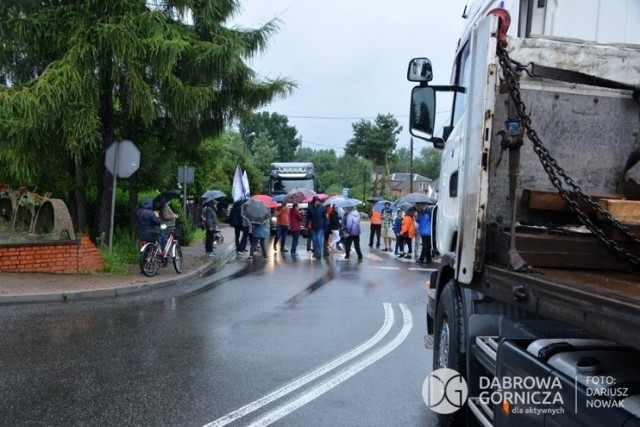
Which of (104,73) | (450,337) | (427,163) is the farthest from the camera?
(427,163)

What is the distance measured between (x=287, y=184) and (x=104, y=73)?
17.4m

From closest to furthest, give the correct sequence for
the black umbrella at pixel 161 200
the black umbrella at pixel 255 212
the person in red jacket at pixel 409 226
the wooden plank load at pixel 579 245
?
the wooden plank load at pixel 579 245
the black umbrella at pixel 161 200
the black umbrella at pixel 255 212
the person in red jacket at pixel 409 226

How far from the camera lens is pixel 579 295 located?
240cm

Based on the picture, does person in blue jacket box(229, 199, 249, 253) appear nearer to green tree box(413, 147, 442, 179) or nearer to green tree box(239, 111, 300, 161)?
green tree box(239, 111, 300, 161)

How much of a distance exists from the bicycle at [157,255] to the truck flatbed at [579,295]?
33.2 feet

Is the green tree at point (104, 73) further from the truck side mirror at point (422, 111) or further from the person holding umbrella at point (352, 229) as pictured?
the truck side mirror at point (422, 111)

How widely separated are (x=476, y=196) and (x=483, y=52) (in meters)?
0.87

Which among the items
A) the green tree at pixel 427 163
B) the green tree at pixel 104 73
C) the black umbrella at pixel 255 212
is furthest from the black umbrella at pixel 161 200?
the green tree at pixel 427 163

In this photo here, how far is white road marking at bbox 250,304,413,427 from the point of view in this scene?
16.0 feet

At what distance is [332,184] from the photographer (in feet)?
286

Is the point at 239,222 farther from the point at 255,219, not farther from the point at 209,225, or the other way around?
the point at 209,225

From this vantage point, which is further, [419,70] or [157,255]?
[157,255]

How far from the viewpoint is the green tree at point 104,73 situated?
1176 cm

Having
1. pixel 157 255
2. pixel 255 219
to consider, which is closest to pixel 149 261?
pixel 157 255
